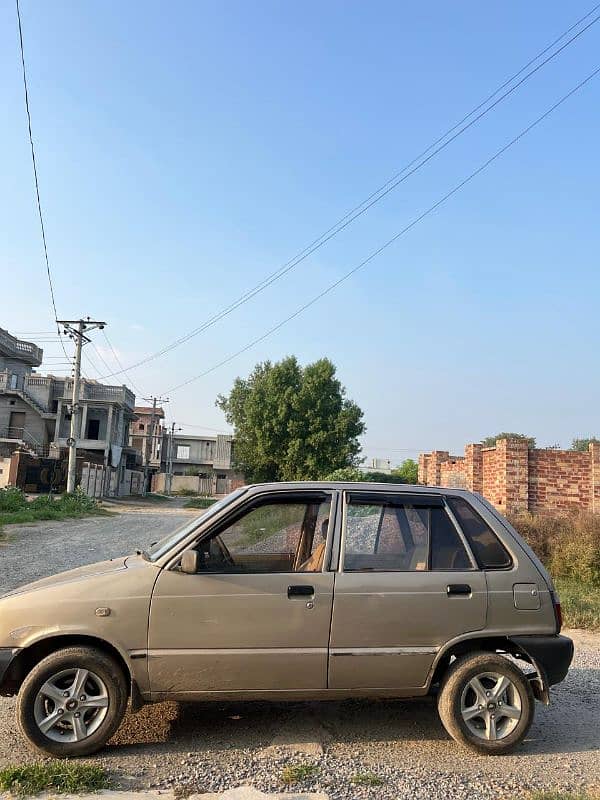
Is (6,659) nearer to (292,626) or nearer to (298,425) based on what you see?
(292,626)

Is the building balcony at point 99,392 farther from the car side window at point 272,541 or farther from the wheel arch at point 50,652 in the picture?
the wheel arch at point 50,652

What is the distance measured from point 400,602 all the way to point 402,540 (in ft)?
1.62

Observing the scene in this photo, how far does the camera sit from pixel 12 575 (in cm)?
1124

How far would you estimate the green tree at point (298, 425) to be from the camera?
133 feet

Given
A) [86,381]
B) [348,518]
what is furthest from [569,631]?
[86,381]

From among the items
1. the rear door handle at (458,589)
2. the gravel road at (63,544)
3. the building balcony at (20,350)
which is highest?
the building balcony at (20,350)

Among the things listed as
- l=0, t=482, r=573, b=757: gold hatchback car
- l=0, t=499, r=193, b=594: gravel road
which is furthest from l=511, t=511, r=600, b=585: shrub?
l=0, t=482, r=573, b=757: gold hatchback car

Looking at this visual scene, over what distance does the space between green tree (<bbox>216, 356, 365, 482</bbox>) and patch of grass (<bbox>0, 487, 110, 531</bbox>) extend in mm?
12729

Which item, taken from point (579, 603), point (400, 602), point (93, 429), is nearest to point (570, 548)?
point (579, 603)

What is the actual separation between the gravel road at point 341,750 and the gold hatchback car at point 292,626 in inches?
10.3

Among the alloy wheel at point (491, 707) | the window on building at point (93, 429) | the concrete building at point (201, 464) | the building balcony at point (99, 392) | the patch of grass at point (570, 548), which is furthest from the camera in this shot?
the concrete building at point (201, 464)

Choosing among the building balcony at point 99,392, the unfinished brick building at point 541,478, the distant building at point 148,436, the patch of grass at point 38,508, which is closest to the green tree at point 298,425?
the patch of grass at point 38,508

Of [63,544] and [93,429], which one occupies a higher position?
[93,429]

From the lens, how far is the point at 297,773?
3.67 metres
